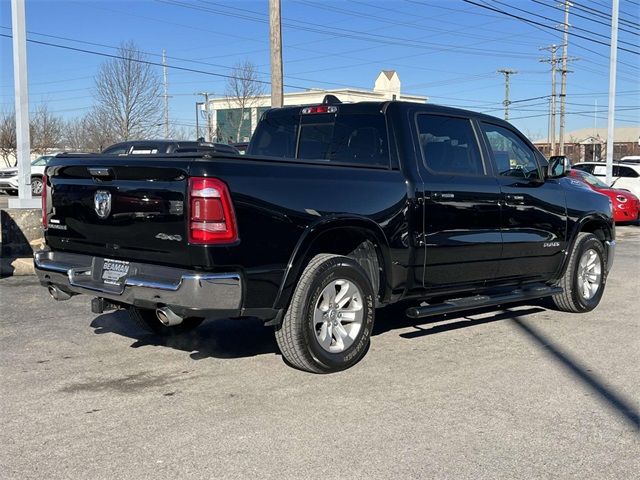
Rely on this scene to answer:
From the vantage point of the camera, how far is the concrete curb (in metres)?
9.59

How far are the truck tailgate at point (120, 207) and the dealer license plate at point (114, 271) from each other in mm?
56

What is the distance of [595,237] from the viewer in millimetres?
7871

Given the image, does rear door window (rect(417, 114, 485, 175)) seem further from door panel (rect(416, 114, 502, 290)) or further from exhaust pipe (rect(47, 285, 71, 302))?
exhaust pipe (rect(47, 285, 71, 302))

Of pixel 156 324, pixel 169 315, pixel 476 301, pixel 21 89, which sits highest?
pixel 21 89

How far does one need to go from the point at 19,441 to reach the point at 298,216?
220 centimetres

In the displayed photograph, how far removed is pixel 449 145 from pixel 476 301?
139 centimetres

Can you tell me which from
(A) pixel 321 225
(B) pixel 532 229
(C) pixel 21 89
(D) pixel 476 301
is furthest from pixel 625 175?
(A) pixel 321 225

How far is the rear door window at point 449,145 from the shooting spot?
20.0 feet

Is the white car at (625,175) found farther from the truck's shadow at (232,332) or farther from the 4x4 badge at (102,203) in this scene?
the 4x4 badge at (102,203)

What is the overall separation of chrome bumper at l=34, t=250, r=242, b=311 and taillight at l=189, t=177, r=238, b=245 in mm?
236

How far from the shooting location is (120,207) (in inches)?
195

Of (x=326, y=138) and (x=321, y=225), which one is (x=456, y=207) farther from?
(x=321, y=225)

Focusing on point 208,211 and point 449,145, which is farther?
point 449,145

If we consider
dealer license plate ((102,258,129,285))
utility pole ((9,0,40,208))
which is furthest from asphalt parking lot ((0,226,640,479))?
utility pole ((9,0,40,208))
